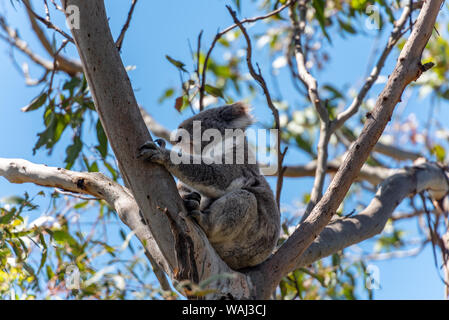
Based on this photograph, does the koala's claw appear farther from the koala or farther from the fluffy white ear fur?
the fluffy white ear fur

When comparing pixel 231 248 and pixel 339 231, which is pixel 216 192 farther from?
pixel 339 231

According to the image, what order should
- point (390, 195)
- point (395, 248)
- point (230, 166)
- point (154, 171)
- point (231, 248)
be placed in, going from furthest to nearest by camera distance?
point (395, 248)
point (390, 195)
point (230, 166)
point (231, 248)
point (154, 171)

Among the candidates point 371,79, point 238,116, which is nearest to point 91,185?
point 238,116

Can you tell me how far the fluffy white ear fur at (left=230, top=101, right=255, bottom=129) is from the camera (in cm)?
371

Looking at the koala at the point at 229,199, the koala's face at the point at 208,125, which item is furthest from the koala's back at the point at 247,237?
the koala's face at the point at 208,125

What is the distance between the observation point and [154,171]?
7.21 feet

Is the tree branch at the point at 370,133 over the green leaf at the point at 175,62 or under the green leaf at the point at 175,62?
under

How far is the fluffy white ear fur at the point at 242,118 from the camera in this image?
12.2 ft

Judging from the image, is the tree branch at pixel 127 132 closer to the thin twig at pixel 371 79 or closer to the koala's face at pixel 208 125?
the koala's face at pixel 208 125

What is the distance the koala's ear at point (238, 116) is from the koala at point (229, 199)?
0.84ft

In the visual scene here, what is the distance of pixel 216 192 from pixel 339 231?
85 cm

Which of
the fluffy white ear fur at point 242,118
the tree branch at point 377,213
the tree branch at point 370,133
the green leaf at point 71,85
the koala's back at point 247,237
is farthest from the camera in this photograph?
the green leaf at point 71,85

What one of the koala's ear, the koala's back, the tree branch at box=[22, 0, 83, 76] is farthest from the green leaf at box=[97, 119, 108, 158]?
the tree branch at box=[22, 0, 83, 76]
